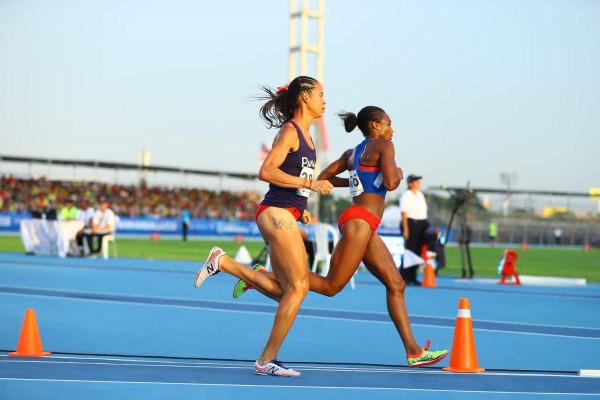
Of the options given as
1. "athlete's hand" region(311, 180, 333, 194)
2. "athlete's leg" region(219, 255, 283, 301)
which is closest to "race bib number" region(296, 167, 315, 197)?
"athlete's hand" region(311, 180, 333, 194)

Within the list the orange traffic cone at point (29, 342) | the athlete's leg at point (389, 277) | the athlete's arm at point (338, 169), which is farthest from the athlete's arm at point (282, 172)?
the orange traffic cone at point (29, 342)

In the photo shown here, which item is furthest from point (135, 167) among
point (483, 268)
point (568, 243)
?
point (483, 268)

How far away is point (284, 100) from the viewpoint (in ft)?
24.8

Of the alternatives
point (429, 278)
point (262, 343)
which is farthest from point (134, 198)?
point (262, 343)

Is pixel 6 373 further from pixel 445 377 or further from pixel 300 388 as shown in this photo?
pixel 445 377

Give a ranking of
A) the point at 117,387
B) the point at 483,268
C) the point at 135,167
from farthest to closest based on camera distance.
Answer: the point at 135,167 → the point at 483,268 → the point at 117,387

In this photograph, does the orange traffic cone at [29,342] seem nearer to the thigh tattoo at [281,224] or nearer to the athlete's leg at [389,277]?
the thigh tattoo at [281,224]

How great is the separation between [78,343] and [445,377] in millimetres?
3406

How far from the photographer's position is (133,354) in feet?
26.4

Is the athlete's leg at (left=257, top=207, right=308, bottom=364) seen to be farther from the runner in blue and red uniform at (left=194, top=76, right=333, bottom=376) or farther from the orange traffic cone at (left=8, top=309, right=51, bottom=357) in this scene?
the orange traffic cone at (left=8, top=309, right=51, bottom=357)

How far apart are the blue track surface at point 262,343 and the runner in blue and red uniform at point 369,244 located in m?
0.35

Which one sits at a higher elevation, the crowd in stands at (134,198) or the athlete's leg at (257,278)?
the crowd in stands at (134,198)

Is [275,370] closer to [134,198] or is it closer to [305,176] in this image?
[305,176]

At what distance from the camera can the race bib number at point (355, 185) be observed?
7691 mm
